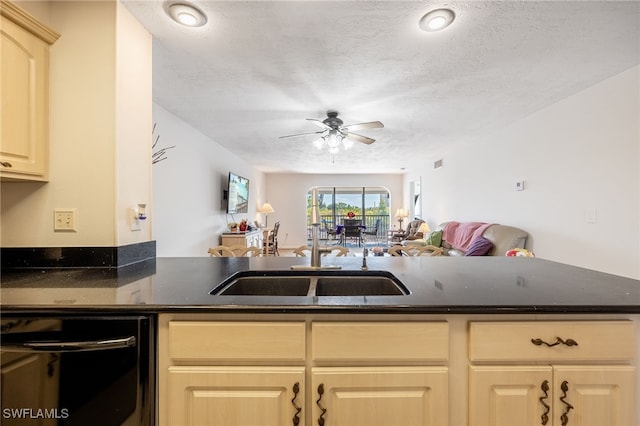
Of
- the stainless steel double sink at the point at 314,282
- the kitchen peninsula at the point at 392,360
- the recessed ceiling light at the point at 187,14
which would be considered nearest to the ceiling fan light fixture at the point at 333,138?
the recessed ceiling light at the point at 187,14

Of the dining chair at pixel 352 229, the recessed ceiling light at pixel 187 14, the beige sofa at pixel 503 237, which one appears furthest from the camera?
the dining chair at pixel 352 229

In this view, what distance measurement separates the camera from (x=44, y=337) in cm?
89

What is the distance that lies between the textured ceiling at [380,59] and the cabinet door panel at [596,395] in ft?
5.97

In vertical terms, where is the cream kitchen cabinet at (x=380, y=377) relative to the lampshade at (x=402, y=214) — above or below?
below

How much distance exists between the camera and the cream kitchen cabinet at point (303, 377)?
917mm

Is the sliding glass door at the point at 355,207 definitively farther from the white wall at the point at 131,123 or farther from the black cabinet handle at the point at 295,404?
the black cabinet handle at the point at 295,404

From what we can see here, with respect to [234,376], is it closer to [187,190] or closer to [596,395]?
[596,395]

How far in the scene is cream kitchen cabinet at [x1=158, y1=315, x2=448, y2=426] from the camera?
3.01 ft

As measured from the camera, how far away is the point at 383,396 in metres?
0.92

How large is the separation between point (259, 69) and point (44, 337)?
2.14m

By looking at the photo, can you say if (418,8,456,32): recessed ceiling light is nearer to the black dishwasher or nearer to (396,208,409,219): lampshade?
the black dishwasher

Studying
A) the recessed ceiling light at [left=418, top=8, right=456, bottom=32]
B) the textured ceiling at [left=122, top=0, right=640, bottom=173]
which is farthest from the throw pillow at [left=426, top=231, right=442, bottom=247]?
the recessed ceiling light at [left=418, top=8, right=456, bottom=32]

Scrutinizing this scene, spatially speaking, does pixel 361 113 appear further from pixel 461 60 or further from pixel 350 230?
pixel 350 230

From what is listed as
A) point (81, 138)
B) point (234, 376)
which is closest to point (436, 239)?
point (234, 376)
